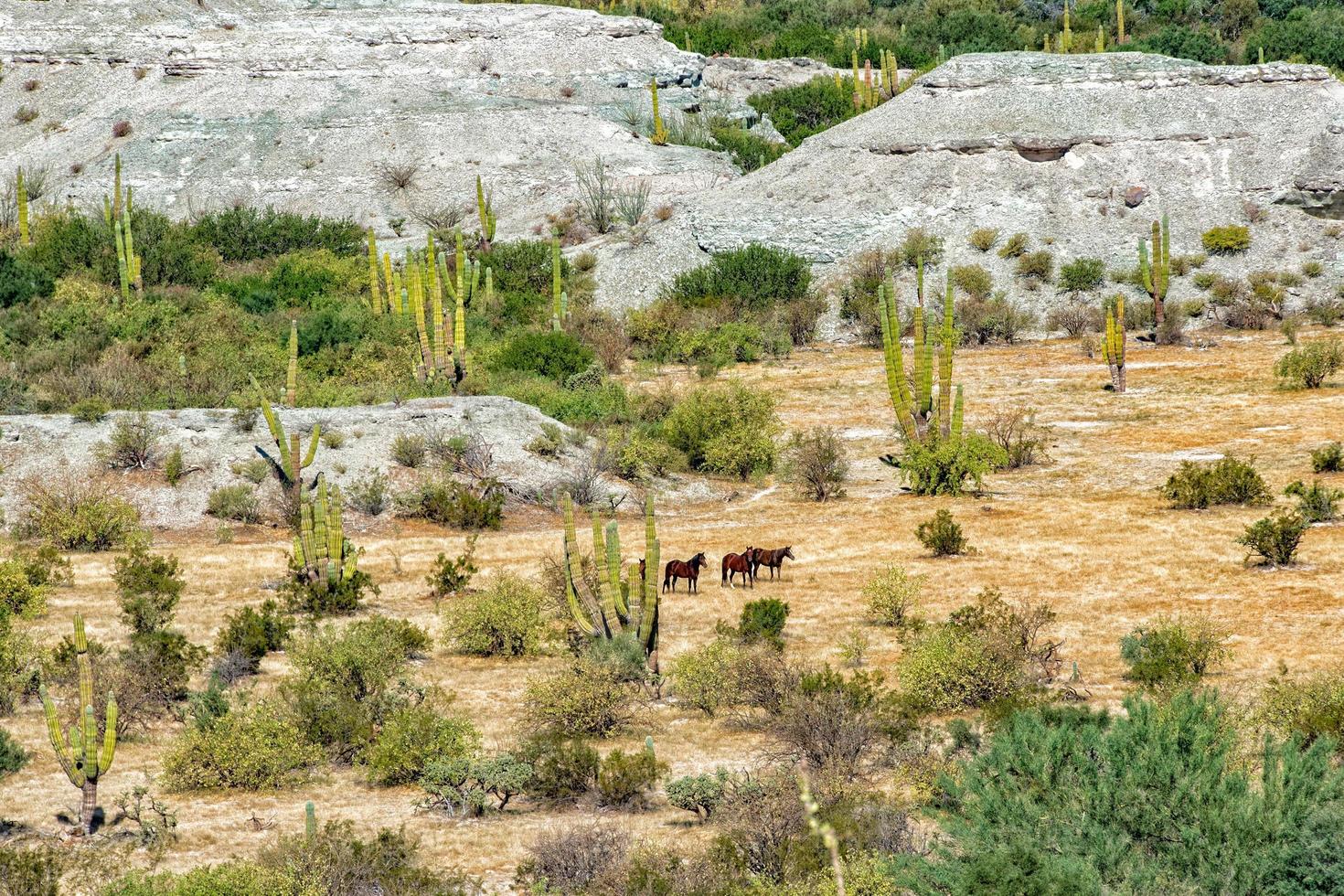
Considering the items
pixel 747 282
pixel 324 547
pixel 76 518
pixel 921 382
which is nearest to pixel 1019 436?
pixel 921 382

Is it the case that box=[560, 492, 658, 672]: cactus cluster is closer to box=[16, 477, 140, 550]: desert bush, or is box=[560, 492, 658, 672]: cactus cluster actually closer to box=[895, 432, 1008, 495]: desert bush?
box=[16, 477, 140, 550]: desert bush

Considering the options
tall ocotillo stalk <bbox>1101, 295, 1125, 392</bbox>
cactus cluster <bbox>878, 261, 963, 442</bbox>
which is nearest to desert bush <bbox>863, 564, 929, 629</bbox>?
cactus cluster <bbox>878, 261, 963, 442</bbox>

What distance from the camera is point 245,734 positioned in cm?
1478

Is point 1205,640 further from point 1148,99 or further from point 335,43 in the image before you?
point 335,43

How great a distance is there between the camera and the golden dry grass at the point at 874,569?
14266 millimetres

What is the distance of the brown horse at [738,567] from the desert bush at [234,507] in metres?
8.21

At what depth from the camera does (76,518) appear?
24266 mm

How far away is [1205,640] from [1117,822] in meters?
6.36

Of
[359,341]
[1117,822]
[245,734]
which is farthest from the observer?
[359,341]

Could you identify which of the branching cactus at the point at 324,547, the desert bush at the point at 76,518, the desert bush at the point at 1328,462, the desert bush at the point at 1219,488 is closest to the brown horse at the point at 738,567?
the branching cactus at the point at 324,547

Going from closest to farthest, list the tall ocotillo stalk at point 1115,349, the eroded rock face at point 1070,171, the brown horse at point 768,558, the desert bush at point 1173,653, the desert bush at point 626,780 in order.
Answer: the desert bush at point 626,780 < the desert bush at point 1173,653 < the brown horse at point 768,558 < the tall ocotillo stalk at point 1115,349 < the eroded rock face at point 1070,171

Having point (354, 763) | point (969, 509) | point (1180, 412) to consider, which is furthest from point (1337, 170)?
point (354, 763)

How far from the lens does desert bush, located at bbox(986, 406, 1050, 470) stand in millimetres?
28891

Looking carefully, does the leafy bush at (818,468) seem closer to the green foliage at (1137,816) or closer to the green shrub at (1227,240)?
the green foliage at (1137,816)
